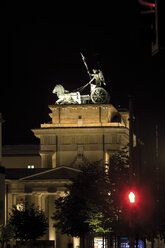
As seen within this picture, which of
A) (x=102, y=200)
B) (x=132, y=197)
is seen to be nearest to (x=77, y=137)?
(x=102, y=200)

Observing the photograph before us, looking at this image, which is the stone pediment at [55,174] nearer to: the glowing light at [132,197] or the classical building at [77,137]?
the classical building at [77,137]

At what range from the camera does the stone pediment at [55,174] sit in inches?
4023

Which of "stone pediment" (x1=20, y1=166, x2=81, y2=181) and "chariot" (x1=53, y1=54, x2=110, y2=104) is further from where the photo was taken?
"chariot" (x1=53, y1=54, x2=110, y2=104)

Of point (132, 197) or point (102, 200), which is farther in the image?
point (102, 200)

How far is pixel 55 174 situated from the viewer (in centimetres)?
10375

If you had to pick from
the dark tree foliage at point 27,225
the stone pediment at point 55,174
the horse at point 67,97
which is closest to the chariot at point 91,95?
the horse at point 67,97

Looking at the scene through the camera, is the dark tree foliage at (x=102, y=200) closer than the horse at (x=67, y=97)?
Yes

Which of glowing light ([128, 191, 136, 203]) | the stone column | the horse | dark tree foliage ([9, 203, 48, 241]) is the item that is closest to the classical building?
the stone column

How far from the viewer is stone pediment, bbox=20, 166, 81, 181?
102 metres

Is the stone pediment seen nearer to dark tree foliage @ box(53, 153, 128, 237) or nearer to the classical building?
the classical building

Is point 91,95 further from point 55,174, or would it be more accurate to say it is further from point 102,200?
point 102,200

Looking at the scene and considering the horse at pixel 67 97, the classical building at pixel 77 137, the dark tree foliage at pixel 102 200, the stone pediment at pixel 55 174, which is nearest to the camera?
the dark tree foliage at pixel 102 200

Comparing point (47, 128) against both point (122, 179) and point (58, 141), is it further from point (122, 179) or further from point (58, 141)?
point (122, 179)

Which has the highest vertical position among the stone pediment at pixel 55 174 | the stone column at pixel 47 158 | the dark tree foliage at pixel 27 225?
the stone column at pixel 47 158
